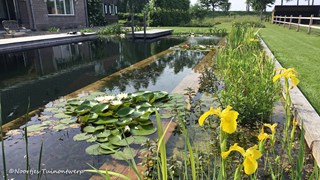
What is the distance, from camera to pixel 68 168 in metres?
2.16

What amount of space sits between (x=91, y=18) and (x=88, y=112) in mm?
18747

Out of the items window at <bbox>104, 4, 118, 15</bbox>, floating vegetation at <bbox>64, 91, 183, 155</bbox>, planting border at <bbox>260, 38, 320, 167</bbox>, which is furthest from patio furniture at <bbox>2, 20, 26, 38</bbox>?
planting border at <bbox>260, 38, 320, 167</bbox>

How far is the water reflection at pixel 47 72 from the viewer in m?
4.20

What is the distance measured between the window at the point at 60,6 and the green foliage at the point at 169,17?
7.45 m

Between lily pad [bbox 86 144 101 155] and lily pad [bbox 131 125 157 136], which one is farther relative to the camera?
lily pad [bbox 131 125 157 136]

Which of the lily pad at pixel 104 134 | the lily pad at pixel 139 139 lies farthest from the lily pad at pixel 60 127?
the lily pad at pixel 139 139

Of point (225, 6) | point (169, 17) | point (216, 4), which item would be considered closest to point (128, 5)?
point (169, 17)

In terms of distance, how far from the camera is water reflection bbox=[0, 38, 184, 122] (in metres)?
4.20

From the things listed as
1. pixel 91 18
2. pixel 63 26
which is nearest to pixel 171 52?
pixel 63 26

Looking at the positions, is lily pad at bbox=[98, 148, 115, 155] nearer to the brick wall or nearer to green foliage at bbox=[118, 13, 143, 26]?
the brick wall

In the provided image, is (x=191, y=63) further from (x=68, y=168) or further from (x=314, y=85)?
(x=68, y=168)

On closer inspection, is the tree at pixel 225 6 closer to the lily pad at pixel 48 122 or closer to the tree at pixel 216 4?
the tree at pixel 216 4

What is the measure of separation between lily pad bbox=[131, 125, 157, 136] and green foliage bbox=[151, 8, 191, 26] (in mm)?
21236

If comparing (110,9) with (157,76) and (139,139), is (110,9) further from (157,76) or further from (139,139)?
(139,139)
